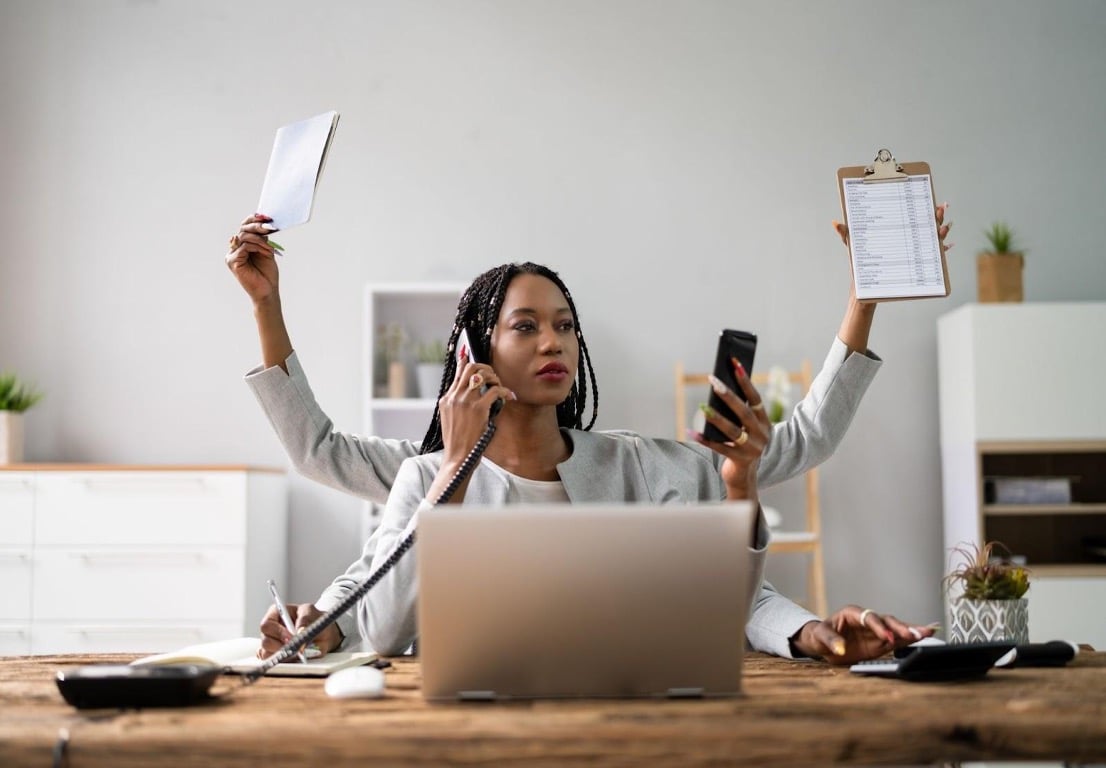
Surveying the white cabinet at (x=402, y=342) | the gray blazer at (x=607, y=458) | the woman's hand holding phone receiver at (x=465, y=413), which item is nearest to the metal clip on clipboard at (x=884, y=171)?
the gray blazer at (x=607, y=458)

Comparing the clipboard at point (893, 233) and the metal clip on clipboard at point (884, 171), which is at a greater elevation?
the metal clip on clipboard at point (884, 171)

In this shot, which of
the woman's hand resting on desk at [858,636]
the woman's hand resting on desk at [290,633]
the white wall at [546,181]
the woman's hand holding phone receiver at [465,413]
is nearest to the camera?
the woman's hand resting on desk at [858,636]

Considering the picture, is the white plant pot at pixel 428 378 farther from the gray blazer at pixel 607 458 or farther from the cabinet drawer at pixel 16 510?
the gray blazer at pixel 607 458

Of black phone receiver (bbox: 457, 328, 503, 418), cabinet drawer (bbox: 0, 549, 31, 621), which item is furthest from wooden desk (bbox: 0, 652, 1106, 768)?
cabinet drawer (bbox: 0, 549, 31, 621)

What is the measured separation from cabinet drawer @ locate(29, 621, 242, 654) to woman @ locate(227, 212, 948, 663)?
6.19 feet

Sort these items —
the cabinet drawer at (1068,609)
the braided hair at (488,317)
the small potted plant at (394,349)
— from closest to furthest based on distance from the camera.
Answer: the braided hair at (488,317) < the cabinet drawer at (1068,609) < the small potted plant at (394,349)

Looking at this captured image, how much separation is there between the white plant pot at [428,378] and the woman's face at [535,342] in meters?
2.05

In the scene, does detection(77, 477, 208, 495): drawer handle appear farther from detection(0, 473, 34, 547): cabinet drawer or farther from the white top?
the white top

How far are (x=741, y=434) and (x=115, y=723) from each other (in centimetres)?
79

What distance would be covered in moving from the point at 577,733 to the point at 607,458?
3.24 ft

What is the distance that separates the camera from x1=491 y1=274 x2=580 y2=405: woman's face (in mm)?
1963

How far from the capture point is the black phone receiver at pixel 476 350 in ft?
5.73

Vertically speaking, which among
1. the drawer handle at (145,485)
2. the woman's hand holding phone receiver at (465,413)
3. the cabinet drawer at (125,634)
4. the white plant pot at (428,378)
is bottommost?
the cabinet drawer at (125,634)

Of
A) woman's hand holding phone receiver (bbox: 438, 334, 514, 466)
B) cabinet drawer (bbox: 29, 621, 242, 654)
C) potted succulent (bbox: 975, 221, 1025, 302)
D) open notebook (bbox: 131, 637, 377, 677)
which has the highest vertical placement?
potted succulent (bbox: 975, 221, 1025, 302)
